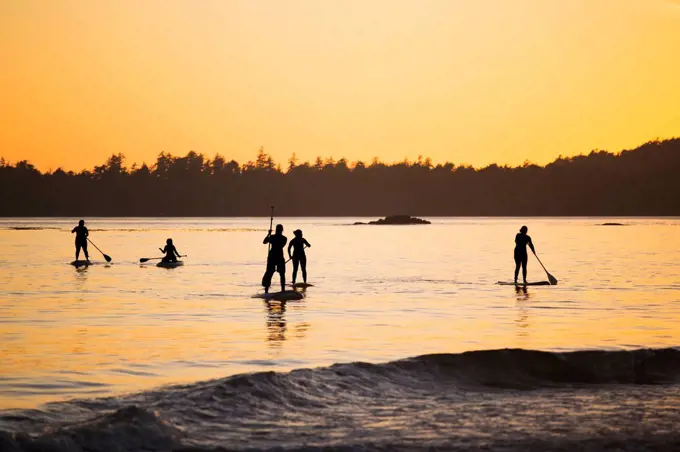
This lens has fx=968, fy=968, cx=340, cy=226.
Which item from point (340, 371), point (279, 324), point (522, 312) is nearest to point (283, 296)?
point (279, 324)

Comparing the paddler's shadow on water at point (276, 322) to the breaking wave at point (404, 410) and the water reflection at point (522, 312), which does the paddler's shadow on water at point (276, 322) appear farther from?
the water reflection at point (522, 312)

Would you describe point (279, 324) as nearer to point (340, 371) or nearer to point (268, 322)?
point (268, 322)

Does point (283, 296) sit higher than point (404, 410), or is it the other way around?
point (283, 296)

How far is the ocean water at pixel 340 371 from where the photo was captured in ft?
37.4

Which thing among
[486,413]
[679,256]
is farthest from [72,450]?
[679,256]

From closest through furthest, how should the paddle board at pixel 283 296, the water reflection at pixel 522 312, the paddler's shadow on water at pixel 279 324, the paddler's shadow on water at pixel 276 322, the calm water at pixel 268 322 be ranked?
the calm water at pixel 268 322, the paddler's shadow on water at pixel 276 322, the paddler's shadow on water at pixel 279 324, the water reflection at pixel 522 312, the paddle board at pixel 283 296

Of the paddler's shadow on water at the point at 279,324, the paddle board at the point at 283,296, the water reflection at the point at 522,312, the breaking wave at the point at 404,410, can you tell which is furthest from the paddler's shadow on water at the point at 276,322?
the water reflection at the point at 522,312

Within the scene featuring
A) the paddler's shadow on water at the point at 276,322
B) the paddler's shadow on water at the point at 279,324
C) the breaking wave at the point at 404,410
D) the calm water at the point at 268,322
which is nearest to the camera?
the breaking wave at the point at 404,410

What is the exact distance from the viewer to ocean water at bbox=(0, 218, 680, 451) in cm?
1139

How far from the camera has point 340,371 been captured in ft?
49.4

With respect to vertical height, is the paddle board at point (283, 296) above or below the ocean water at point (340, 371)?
above

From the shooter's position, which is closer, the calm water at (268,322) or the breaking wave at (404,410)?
the breaking wave at (404,410)

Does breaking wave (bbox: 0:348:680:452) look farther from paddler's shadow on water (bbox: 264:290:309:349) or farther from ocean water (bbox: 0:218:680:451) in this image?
paddler's shadow on water (bbox: 264:290:309:349)

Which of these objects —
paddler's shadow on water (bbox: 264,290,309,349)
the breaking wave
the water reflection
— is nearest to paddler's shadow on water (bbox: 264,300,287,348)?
paddler's shadow on water (bbox: 264,290,309,349)
